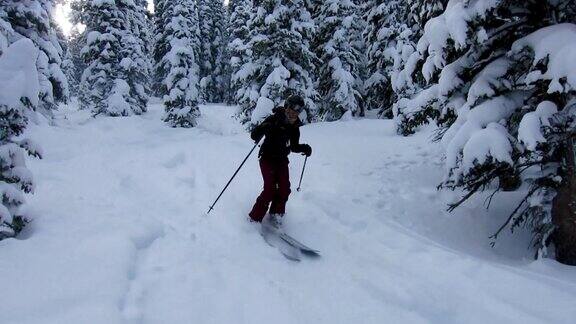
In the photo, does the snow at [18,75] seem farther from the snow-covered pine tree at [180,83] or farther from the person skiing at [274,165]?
the snow-covered pine tree at [180,83]

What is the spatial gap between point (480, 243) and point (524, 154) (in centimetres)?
189

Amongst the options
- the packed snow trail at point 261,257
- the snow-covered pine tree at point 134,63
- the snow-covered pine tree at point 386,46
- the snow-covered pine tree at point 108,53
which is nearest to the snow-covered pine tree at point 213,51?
the snow-covered pine tree at point 134,63

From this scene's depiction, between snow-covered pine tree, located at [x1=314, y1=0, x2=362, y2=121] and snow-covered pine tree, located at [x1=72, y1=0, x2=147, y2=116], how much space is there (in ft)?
43.8

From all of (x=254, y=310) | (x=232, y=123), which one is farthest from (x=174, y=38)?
(x=254, y=310)

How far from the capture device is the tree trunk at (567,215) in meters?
6.41

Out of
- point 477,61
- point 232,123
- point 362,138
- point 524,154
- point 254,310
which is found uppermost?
point 477,61

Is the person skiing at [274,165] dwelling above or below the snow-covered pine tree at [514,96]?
below

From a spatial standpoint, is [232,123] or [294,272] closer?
[294,272]

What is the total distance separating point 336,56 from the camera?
84.2 feet

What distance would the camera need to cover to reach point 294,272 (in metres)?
6.09

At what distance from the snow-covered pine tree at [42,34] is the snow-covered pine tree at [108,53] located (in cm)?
855

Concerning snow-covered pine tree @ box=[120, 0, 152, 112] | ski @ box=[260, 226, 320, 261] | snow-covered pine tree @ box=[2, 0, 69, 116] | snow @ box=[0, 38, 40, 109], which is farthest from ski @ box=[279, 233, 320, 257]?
snow-covered pine tree @ box=[120, 0, 152, 112]

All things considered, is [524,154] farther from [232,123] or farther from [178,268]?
[232,123]

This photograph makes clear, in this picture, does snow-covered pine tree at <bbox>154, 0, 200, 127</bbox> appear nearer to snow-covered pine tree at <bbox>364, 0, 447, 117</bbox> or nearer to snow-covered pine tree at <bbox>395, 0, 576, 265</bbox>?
snow-covered pine tree at <bbox>364, 0, 447, 117</bbox>
